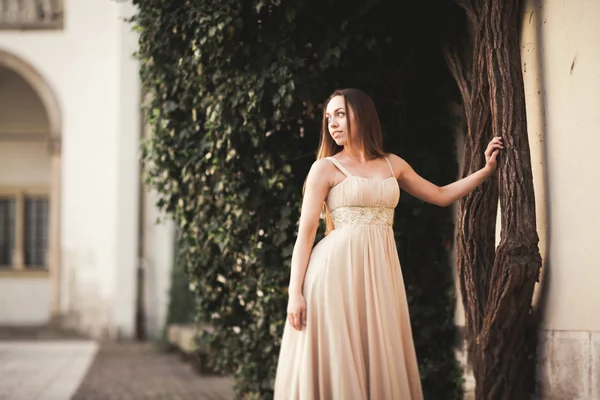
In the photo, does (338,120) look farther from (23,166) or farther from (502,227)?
(23,166)

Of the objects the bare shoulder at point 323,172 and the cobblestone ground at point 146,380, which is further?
the cobblestone ground at point 146,380

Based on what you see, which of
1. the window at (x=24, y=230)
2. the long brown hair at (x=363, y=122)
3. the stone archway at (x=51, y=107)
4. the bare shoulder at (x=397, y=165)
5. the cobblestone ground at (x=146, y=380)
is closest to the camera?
the long brown hair at (x=363, y=122)

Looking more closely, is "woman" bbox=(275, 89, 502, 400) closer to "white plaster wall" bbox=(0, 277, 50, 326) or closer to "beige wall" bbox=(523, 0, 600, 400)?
"beige wall" bbox=(523, 0, 600, 400)

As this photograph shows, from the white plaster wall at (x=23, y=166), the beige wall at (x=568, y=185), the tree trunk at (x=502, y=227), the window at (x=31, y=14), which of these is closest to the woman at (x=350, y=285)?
the tree trunk at (x=502, y=227)

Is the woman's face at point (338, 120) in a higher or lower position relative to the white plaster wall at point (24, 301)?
Result: higher

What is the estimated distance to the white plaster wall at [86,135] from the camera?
51.3 ft

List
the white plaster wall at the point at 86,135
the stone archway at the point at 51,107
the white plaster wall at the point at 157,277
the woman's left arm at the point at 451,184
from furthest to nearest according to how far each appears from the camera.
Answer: the stone archway at the point at 51,107 → the white plaster wall at the point at 86,135 → the white plaster wall at the point at 157,277 → the woman's left arm at the point at 451,184

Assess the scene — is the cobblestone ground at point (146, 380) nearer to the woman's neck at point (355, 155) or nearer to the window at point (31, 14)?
the woman's neck at point (355, 155)

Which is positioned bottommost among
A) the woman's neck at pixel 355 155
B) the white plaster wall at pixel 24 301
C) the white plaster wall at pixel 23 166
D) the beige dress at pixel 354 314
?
the white plaster wall at pixel 24 301

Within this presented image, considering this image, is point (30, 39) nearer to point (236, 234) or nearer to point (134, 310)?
point (134, 310)

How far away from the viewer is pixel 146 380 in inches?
372

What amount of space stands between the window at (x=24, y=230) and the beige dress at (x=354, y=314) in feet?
50.1

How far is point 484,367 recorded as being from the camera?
175 inches

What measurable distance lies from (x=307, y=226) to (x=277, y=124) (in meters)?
1.90
